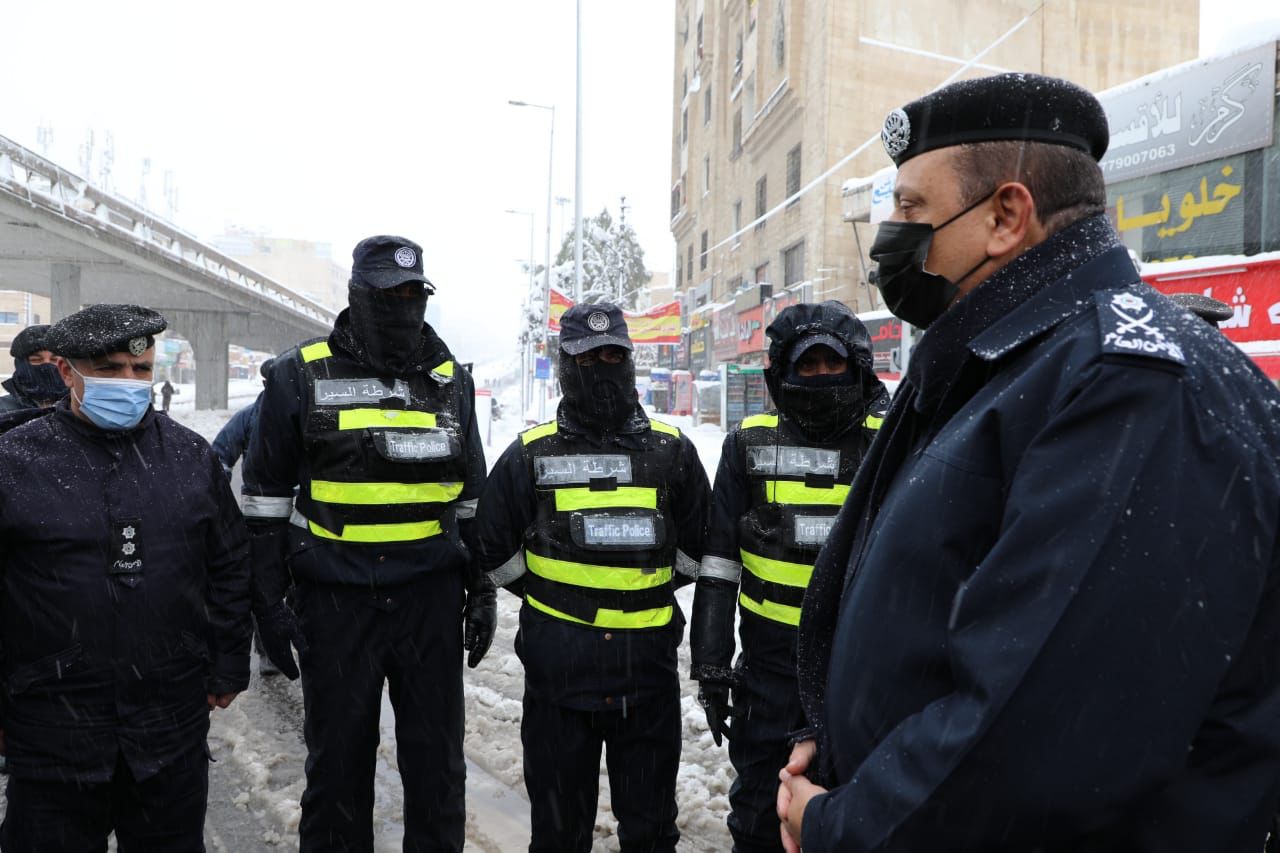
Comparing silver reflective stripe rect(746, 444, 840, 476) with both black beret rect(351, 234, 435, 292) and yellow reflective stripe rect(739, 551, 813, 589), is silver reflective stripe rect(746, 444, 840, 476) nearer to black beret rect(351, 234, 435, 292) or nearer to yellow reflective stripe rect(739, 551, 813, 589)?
yellow reflective stripe rect(739, 551, 813, 589)

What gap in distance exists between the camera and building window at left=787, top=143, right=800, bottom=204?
73.5ft

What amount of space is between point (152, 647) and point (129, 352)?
959 millimetres

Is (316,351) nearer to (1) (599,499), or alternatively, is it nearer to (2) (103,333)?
(2) (103,333)

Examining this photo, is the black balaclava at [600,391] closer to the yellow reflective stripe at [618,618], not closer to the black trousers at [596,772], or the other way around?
the yellow reflective stripe at [618,618]

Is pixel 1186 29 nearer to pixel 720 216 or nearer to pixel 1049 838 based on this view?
pixel 720 216

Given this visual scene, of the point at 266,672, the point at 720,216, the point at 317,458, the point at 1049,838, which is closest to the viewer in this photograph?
the point at 1049,838

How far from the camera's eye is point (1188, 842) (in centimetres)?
113

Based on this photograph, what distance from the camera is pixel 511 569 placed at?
341cm

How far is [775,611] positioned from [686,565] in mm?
431

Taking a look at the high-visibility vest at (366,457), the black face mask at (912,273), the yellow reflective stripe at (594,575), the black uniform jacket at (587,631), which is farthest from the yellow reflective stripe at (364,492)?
the black face mask at (912,273)

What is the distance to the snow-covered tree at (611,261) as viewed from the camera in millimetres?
53938

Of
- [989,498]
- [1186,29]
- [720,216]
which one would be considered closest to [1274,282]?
[989,498]

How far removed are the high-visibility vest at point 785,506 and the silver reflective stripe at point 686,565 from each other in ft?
0.65

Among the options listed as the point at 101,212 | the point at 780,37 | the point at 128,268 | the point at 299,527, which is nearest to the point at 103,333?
the point at 299,527
